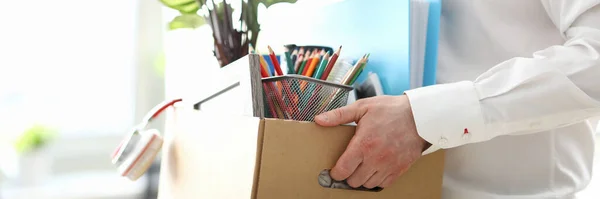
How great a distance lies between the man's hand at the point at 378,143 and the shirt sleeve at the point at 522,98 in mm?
15

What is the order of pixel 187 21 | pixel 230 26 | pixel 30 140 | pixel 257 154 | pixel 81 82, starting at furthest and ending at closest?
1. pixel 81 82
2. pixel 30 140
3. pixel 187 21
4. pixel 230 26
5. pixel 257 154

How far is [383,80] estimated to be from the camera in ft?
2.46

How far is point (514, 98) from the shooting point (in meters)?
0.61

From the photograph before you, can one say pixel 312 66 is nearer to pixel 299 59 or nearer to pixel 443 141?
pixel 299 59

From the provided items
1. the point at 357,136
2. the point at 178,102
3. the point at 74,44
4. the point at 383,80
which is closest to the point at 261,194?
the point at 357,136

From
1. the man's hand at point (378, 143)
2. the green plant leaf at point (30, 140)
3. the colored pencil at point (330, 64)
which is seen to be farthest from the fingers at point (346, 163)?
the green plant leaf at point (30, 140)

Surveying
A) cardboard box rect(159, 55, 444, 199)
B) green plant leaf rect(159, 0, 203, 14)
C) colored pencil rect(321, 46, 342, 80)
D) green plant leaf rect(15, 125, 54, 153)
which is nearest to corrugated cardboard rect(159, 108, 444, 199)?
cardboard box rect(159, 55, 444, 199)

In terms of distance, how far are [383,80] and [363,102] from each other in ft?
0.42

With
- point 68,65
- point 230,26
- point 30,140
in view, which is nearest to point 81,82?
point 68,65

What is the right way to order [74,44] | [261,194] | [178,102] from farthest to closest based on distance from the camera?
[74,44], [178,102], [261,194]

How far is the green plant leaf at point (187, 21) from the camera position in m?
1.03

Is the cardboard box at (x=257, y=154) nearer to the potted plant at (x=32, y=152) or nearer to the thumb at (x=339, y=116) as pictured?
the thumb at (x=339, y=116)

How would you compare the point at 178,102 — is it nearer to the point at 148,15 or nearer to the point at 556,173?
the point at 556,173

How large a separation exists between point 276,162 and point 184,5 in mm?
517
